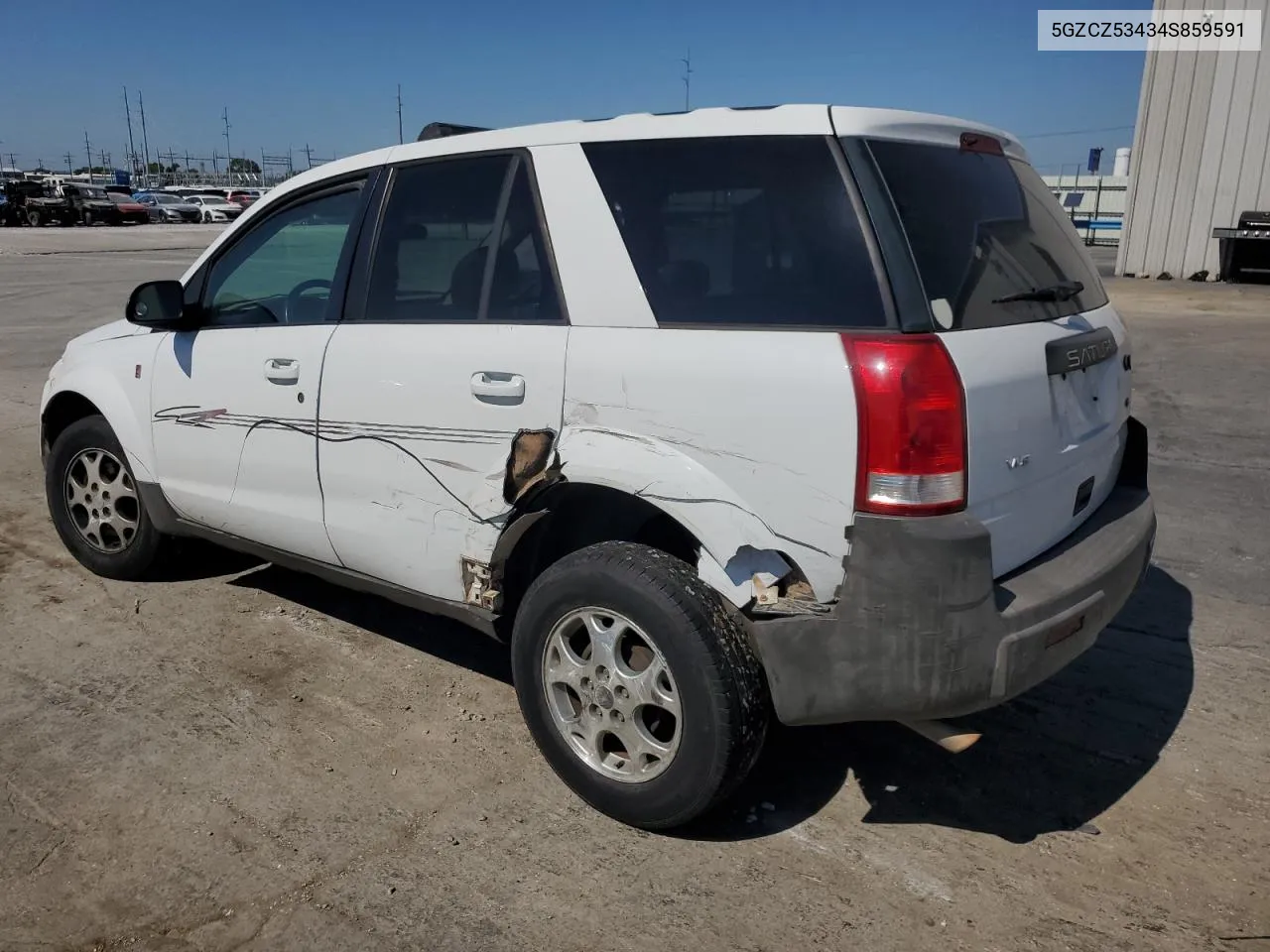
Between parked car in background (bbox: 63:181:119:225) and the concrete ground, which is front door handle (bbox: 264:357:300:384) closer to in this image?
the concrete ground

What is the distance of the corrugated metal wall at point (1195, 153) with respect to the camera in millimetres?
17891

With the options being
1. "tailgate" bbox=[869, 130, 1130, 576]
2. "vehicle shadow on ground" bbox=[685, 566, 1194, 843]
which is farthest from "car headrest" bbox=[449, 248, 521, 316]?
"vehicle shadow on ground" bbox=[685, 566, 1194, 843]

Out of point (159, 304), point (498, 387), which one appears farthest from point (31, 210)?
point (498, 387)

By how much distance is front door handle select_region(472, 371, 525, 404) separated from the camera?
3119mm

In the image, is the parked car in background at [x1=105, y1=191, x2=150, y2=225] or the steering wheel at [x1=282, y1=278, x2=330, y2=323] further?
the parked car in background at [x1=105, y1=191, x2=150, y2=225]

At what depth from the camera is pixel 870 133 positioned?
2.75 m

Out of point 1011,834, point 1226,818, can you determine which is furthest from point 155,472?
point 1226,818

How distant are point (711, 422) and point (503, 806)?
1.37 meters

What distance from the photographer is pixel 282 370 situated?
12.5 feet

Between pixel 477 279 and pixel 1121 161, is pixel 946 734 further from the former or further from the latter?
pixel 1121 161

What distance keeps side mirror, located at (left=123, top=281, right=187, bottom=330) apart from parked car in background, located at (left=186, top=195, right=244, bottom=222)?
46.8m

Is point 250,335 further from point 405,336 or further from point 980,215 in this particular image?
point 980,215

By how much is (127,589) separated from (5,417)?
4883mm

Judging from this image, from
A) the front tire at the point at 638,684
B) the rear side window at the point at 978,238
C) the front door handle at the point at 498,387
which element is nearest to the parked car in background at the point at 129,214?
the front door handle at the point at 498,387
